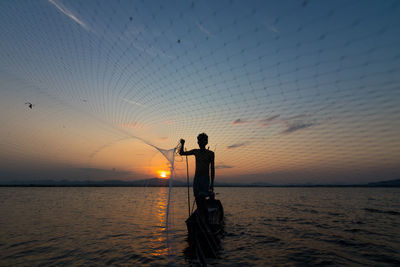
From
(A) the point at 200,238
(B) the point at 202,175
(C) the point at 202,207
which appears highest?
(B) the point at 202,175

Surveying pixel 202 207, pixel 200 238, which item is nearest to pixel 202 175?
pixel 202 207

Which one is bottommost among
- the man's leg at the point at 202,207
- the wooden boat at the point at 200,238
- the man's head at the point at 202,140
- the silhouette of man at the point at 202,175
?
the wooden boat at the point at 200,238

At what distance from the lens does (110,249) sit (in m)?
8.92

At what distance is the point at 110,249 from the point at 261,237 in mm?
7343

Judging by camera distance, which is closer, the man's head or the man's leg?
the man's leg

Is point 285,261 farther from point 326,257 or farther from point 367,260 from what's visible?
point 367,260

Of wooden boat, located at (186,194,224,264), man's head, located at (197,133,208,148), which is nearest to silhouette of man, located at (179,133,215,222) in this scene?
man's head, located at (197,133,208,148)

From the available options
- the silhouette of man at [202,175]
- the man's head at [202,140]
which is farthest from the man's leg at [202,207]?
the man's head at [202,140]

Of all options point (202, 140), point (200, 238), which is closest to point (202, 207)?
point (200, 238)

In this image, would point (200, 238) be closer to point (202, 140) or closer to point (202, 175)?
point (202, 175)

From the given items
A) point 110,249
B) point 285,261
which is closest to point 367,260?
point 285,261

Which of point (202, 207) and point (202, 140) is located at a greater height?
point (202, 140)

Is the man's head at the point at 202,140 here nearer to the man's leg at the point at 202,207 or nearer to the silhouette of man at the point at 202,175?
the silhouette of man at the point at 202,175

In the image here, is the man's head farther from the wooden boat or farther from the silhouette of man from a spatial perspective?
the wooden boat
